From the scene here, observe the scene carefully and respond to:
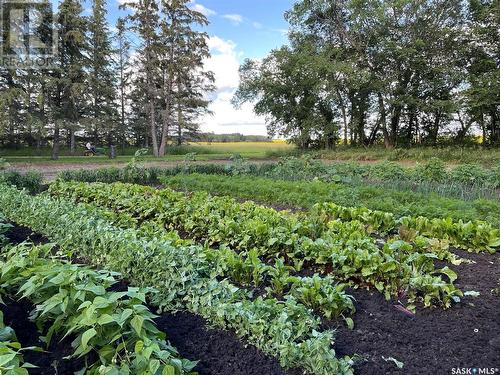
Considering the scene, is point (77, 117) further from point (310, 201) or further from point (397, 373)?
point (397, 373)

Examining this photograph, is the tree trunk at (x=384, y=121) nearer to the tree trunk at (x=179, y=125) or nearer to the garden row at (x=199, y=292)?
the tree trunk at (x=179, y=125)

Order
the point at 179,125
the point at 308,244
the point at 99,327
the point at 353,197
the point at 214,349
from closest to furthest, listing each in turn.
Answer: the point at 99,327 → the point at 214,349 → the point at 308,244 → the point at 353,197 → the point at 179,125

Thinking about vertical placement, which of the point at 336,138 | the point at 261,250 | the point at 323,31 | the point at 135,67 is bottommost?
the point at 261,250

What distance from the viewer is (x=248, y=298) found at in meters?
2.85

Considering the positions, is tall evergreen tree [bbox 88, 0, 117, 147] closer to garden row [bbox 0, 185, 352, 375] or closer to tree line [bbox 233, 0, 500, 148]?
tree line [bbox 233, 0, 500, 148]

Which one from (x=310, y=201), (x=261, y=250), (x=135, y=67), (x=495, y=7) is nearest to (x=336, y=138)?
(x=495, y=7)

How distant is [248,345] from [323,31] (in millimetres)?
26460

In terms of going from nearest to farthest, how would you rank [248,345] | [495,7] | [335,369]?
[335,369] → [248,345] → [495,7]

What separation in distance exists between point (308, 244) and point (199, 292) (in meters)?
1.27

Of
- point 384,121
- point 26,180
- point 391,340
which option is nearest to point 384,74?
point 384,121

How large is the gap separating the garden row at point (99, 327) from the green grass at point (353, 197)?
14.1ft

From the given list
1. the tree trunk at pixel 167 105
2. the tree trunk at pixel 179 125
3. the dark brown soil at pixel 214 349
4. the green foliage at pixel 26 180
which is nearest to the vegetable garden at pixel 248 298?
the dark brown soil at pixel 214 349

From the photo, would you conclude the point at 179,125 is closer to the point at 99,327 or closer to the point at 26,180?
Result: the point at 26,180

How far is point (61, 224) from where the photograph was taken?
3.99m
